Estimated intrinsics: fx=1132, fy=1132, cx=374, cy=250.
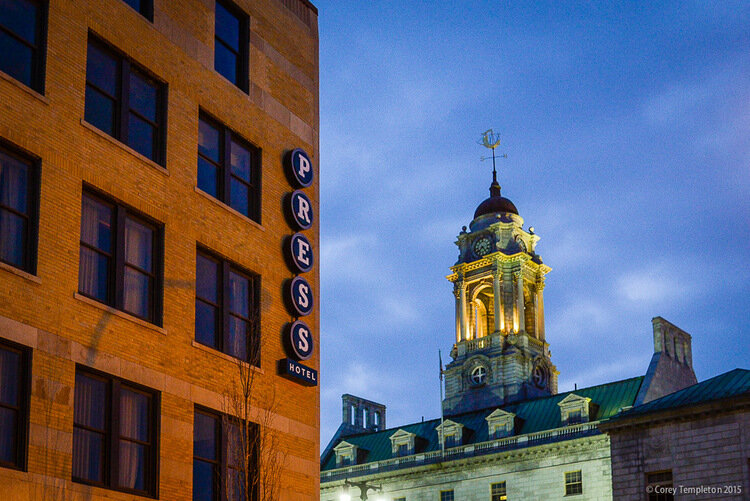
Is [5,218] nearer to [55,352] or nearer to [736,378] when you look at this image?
[55,352]

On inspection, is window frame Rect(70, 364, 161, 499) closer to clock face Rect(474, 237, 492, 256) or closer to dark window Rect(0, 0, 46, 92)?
dark window Rect(0, 0, 46, 92)

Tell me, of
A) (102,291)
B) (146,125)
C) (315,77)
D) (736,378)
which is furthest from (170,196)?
(736,378)

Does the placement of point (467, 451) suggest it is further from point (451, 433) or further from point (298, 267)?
point (298, 267)

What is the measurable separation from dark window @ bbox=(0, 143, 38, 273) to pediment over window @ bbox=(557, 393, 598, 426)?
63.9m

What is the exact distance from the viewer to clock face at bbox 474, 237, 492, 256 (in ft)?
332

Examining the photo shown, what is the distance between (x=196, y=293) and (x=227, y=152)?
403 cm

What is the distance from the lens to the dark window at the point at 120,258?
75.4ft

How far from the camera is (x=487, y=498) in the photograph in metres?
80.5

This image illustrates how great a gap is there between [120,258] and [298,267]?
22.4 feet

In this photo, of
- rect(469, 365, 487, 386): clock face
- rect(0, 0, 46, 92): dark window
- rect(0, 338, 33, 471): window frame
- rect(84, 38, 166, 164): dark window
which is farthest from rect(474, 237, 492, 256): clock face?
rect(0, 338, 33, 471): window frame

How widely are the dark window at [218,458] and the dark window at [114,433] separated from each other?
→ 5.44 feet

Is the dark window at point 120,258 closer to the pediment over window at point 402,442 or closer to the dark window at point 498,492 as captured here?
the dark window at point 498,492

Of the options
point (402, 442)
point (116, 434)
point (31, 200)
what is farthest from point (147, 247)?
point (402, 442)

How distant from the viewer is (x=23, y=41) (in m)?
22.3
